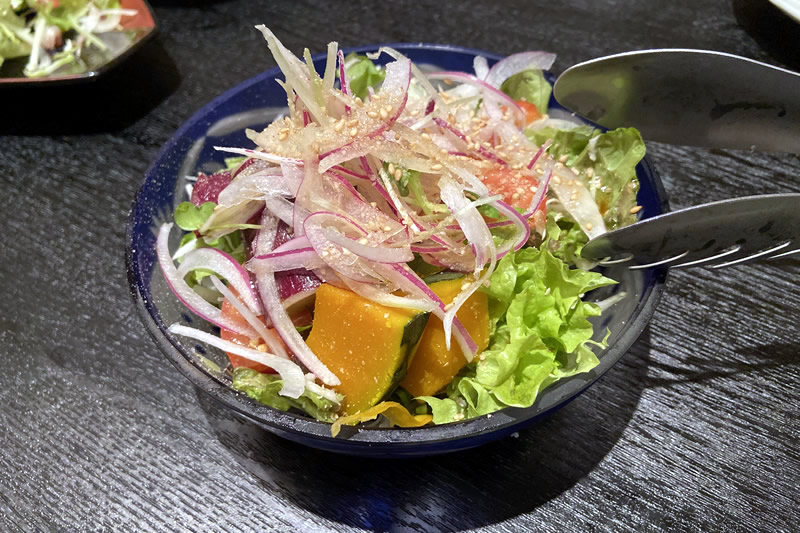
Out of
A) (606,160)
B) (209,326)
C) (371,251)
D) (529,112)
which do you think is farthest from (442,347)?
(529,112)

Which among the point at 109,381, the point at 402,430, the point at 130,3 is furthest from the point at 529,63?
the point at 130,3

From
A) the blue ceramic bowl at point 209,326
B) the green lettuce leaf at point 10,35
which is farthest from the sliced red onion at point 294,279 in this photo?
the green lettuce leaf at point 10,35

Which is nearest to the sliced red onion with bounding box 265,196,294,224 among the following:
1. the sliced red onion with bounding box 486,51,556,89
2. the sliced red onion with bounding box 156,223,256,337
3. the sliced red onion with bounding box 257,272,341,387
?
the sliced red onion with bounding box 257,272,341,387

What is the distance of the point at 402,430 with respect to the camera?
1.02 m

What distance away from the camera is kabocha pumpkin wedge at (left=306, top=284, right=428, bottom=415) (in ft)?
3.52

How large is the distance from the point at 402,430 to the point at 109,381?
38.0 inches

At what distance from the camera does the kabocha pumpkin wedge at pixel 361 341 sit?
3.52 ft

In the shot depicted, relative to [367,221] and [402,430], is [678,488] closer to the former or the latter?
[402,430]

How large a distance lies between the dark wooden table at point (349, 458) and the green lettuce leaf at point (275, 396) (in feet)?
0.77

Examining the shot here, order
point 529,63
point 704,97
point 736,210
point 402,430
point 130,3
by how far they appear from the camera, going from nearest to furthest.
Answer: point 402,430 < point 736,210 < point 704,97 < point 529,63 < point 130,3

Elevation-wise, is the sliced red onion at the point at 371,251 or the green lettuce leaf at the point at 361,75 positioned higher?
the green lettuce leaf at the point at 361,75

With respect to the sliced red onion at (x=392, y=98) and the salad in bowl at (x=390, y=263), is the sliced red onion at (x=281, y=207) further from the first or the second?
the sliced red onion at (x=392, y=98)

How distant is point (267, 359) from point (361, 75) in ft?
3.02

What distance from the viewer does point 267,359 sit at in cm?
118
